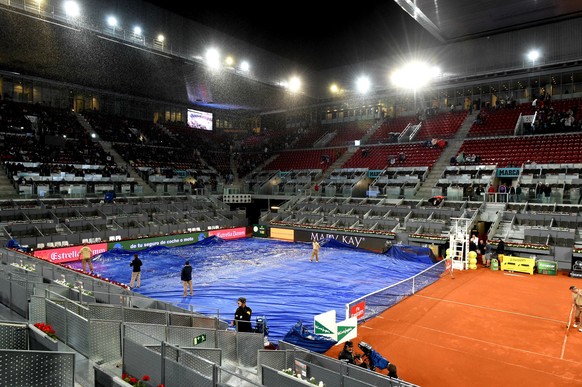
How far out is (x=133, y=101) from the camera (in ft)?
146

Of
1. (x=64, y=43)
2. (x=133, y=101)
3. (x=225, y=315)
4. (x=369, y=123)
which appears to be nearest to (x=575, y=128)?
(x=369, y=123)

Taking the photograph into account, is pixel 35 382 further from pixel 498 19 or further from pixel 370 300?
pixel 498 19

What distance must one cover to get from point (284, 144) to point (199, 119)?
36.0ft

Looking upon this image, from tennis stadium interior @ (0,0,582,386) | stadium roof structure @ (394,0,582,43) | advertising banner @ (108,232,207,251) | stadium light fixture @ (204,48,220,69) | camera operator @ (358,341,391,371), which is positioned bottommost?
camera operator @ (358,341,391,371)

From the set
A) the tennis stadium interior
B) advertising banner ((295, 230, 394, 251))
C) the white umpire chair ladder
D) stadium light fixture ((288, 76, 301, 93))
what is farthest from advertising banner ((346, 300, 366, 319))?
stadium light fixture ((288, 76, 301, 93))

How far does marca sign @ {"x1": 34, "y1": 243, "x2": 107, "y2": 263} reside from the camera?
19766mm

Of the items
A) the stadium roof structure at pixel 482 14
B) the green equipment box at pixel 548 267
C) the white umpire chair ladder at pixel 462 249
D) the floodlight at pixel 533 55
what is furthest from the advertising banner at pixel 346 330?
the floodlight at pixel 533 55

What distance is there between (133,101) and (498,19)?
36.8 m

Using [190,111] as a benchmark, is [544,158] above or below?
below

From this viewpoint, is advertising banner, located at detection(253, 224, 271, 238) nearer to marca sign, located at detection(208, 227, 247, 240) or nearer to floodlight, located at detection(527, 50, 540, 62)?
marca sign, located at detection(208, 227, 247, 240)

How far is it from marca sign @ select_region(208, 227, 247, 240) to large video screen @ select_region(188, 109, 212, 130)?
72.3 feet

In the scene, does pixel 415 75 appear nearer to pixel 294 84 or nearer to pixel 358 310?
pixel 294 84

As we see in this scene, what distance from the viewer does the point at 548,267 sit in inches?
731

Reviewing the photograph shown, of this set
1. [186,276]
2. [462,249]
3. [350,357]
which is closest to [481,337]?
[350,357]
